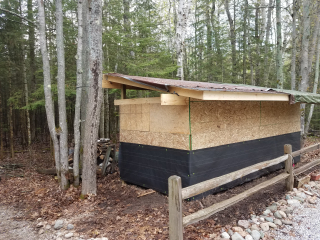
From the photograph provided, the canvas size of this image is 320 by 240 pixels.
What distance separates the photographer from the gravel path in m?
3.40

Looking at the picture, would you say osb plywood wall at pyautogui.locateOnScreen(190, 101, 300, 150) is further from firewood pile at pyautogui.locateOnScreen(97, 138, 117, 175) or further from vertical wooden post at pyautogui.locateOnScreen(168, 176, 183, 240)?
firewood pile at pyautogui.locateOnScreen(97, 138, 117, 175)

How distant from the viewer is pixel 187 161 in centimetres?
467

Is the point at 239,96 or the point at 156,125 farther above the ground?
the point at 239,96

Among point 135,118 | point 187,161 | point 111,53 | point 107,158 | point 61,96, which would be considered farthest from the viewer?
point 111,53

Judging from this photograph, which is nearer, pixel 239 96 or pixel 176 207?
pixel 176 207

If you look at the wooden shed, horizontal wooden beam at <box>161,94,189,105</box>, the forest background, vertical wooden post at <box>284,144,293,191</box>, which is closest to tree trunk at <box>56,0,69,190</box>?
the forest background

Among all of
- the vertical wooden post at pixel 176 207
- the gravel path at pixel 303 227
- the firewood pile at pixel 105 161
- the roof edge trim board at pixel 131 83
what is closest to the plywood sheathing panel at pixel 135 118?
the roof edge trim board at pixel 131 83

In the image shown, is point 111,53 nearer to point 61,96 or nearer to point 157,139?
point 61,96

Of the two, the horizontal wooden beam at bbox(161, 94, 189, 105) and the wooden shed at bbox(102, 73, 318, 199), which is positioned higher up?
the horizontal wooden beam at bbox(161, 94, 189, 105)

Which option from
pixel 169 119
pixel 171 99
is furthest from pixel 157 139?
pixel 171 99

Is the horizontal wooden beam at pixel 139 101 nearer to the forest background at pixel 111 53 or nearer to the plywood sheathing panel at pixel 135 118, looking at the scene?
the plywood sheathing panel at pixel 135 118

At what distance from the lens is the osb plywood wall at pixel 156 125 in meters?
4.77

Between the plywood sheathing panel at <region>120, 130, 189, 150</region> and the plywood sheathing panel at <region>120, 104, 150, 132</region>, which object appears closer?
the plywood sheathing panel at <region>120, 130, 189, 150</region>

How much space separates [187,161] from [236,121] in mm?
1923
